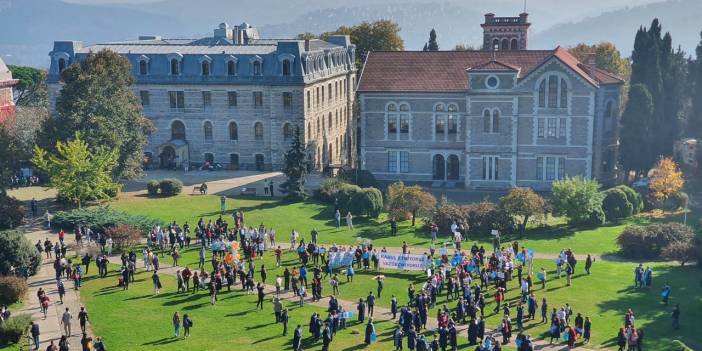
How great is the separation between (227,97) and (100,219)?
26.2 metres

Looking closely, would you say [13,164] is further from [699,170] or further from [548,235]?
[699,170]

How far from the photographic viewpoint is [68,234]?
56594 millimetres

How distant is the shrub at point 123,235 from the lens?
5244 centimetres

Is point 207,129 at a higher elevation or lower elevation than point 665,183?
higher

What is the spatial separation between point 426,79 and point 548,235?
2434 centimetres

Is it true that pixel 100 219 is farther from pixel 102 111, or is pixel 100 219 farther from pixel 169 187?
pixel 169 187

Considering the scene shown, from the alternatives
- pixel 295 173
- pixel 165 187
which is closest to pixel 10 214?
pixel 165 187

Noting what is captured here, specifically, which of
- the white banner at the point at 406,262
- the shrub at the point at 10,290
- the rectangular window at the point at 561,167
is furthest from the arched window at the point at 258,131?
the shrub at the point at 10,290

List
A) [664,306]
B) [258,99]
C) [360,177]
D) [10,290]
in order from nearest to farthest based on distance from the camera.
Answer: [664,306] < [10,290] < [360,177] < [258,99]

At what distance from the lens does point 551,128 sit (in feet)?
238

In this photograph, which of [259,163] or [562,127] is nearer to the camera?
[562,127]

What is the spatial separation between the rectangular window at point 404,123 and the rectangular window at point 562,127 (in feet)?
45.5

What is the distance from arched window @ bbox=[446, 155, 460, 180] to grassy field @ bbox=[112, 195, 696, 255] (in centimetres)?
1605

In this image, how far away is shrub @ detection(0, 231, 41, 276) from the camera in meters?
45.8
